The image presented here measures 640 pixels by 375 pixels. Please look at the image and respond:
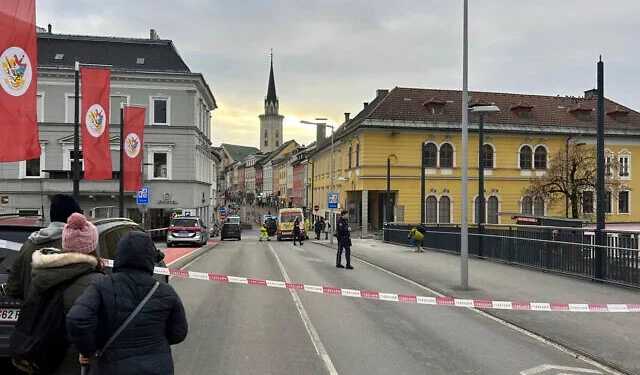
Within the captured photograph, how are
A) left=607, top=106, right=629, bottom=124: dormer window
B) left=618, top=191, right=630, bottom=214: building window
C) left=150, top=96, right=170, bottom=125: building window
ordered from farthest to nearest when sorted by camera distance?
left=607, top=106, right=629, bottom=124: dormer window, left=618, top=191, right=630, bottom=214: building window, left=150, top=96, right=170, bottom=125: building window

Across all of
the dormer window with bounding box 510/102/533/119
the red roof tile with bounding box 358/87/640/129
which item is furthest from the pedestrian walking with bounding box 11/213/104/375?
the dormer window with bounding box 510/102/533/119

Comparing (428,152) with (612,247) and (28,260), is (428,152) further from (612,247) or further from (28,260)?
(28,260)

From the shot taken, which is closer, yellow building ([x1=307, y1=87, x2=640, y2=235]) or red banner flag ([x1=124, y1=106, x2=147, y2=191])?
red banner flag ([x1=124, y1=106, x2=147, y2=191])

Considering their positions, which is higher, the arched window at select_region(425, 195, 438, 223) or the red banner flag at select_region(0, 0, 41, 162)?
the red banner flag at select_region(0, 0, 41, 162)

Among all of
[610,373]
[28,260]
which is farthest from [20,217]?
[610,373]

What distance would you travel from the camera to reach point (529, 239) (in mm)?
17547

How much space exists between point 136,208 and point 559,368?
143 ft

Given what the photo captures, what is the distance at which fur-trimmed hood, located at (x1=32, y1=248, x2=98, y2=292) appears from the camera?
3754 millimetres

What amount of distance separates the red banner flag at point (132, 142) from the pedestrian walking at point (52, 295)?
21.7 meters

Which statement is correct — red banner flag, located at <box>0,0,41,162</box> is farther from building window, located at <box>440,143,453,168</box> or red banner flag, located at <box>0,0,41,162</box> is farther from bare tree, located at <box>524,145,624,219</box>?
building window, located at <box>440,143,453,168</box>

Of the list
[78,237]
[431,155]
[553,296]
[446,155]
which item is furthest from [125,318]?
[446,155]

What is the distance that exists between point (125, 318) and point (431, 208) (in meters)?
47.5

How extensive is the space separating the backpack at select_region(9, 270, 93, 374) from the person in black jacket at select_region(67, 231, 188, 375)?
43cm

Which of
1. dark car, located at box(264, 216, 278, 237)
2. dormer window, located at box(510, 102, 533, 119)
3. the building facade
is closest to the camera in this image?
the building facade
